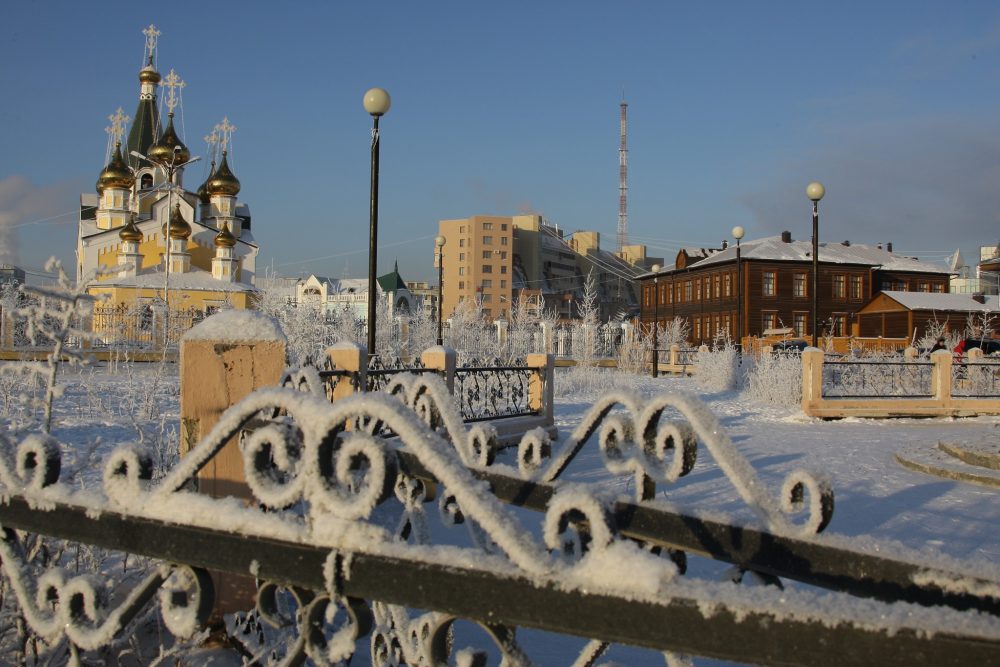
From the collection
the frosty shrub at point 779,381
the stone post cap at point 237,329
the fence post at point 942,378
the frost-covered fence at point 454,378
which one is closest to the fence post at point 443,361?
the frost-covered fence at point 454,378

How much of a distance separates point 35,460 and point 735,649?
5.14 ft

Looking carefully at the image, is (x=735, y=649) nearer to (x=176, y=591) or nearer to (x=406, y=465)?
(x=176, y=591)

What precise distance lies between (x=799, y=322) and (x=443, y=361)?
41.7 metres

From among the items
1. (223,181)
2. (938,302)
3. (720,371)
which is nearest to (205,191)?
(223,181)

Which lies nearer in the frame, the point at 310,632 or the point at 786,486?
the point at 310,632

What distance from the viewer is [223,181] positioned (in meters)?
40.6

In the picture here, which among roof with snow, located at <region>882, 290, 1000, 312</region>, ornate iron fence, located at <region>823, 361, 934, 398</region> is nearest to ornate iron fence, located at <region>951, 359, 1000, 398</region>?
ornate iron fence, located at <region>823, 361, 934, 398</region>

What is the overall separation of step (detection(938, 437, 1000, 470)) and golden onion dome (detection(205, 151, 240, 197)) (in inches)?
1483

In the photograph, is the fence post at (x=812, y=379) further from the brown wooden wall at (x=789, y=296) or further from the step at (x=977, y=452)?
the brown wooden wall at (x=789, y=296)

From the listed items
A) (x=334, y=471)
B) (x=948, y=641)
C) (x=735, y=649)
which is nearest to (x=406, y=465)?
(x=334, y=471)

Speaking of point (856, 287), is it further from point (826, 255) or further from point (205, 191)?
point (205, 191)

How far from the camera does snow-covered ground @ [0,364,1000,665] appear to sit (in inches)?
196

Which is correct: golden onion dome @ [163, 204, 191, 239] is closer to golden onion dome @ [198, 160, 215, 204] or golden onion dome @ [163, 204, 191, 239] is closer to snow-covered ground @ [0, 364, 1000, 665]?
golden onion dome @ [198, 160, 215, 204]

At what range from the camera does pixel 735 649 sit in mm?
1125
